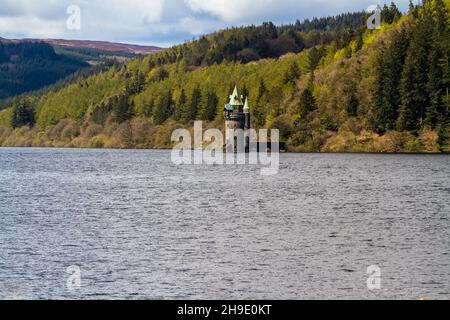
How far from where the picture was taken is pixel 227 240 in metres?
47.2

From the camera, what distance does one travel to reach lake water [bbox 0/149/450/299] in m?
35.2

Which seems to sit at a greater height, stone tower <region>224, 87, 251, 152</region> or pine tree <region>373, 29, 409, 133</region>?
pine tree <region>373, 29, 409, 133</region>

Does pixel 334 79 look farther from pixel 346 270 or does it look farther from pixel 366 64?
pixel 346 270

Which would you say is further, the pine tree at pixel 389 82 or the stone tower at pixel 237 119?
the stone tower at pixel 237 119

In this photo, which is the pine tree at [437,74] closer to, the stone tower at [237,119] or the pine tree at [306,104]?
the pine tree at [306,104]

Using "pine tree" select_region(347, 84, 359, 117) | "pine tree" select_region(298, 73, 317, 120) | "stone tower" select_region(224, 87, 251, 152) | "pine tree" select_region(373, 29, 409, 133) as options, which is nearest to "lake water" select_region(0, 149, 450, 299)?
"pine tree" select_region(373, 29, 409, 133)

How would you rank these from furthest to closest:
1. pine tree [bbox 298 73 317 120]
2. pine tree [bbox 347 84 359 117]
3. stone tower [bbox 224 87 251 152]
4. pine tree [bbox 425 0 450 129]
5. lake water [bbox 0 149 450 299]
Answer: stone tower [bbox 224 87 251 152] < pine tree [bbox 298 73 317 120] < pine tree [bbox 347 84 359 117] < pine tree [bbox 425 0 450 129] < lake water [bbox 0 149 450 299]

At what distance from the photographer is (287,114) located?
186750mm

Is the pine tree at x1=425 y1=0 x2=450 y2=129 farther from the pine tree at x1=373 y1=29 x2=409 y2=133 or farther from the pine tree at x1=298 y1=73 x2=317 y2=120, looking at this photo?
the pine tree at x1=298 y1=73 x2=317 y2=120

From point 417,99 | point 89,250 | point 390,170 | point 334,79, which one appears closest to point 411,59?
point 417,99

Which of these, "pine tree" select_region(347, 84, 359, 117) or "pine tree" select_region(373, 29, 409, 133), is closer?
"pine tree" select_region(373, 29, 409, 133)

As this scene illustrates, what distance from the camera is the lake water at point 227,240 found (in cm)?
3516

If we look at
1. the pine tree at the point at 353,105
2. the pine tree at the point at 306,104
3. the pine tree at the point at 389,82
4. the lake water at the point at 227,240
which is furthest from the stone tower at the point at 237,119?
the lake water at the point at 227,240

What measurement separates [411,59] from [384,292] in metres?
139
